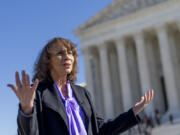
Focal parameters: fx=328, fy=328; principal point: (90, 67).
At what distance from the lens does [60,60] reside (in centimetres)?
342

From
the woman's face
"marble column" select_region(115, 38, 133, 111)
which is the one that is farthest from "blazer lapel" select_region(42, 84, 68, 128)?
"marble column" select_region(115, 38, 133, 111)

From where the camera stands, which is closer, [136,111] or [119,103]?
[136,111]

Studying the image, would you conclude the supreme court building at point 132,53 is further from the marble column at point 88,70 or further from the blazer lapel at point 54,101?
the blazer lapel at point 54,101

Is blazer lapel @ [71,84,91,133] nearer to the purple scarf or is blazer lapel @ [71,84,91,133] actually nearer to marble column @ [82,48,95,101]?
the purple scarf

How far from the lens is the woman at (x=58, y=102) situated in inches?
108

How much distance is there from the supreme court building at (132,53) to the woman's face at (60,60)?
32529 mm

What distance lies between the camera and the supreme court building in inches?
1465

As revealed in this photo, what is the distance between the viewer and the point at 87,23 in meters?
42.7

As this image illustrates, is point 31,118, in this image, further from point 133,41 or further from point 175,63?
point 133,41

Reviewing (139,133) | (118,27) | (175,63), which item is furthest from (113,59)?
(139,133)

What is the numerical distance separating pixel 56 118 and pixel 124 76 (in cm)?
3675

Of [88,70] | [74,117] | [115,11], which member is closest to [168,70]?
[115,11]

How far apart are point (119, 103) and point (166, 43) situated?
10.6 m

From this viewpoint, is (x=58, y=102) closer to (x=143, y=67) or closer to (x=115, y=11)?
(x=143, y=67)
